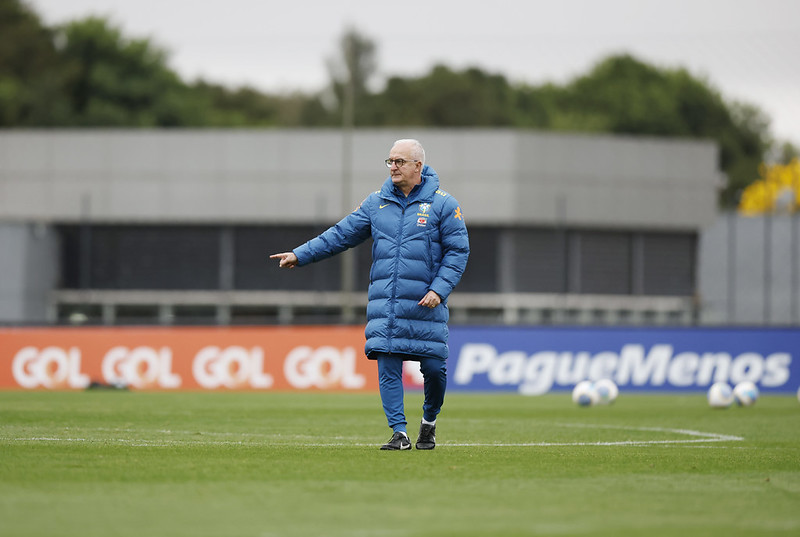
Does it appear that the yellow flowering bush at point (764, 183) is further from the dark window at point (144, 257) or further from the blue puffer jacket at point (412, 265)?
the blue puffer jacket at point (412, 265)

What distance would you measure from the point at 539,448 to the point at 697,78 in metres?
80.3

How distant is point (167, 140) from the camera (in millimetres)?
46469

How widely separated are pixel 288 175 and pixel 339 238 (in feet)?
117

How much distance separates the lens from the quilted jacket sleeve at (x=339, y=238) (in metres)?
10.5

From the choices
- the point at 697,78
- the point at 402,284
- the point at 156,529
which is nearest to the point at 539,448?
the point at 402,284

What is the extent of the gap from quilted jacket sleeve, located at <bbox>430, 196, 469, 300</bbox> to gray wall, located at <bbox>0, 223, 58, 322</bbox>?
1307 inches

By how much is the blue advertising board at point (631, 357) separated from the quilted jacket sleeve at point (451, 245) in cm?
1556

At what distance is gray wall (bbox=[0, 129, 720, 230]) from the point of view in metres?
45.4

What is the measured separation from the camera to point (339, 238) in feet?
34.7

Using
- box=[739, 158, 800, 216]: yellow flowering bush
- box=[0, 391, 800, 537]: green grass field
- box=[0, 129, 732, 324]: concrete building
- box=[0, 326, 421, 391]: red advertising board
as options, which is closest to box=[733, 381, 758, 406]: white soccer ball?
box=[0, 391, 800, 537]: green grass field

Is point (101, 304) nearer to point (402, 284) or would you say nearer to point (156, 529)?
point (402, 284)

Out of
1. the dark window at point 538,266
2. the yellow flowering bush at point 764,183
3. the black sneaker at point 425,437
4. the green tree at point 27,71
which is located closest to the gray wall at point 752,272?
the dark window at point 538,266

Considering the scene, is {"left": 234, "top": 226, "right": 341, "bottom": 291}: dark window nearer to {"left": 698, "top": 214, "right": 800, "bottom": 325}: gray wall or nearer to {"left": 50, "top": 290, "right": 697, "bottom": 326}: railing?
{"left": 50, "top": 290, "right": 697, "bottom": 326}: railing

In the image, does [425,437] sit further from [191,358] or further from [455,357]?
[191,358]
